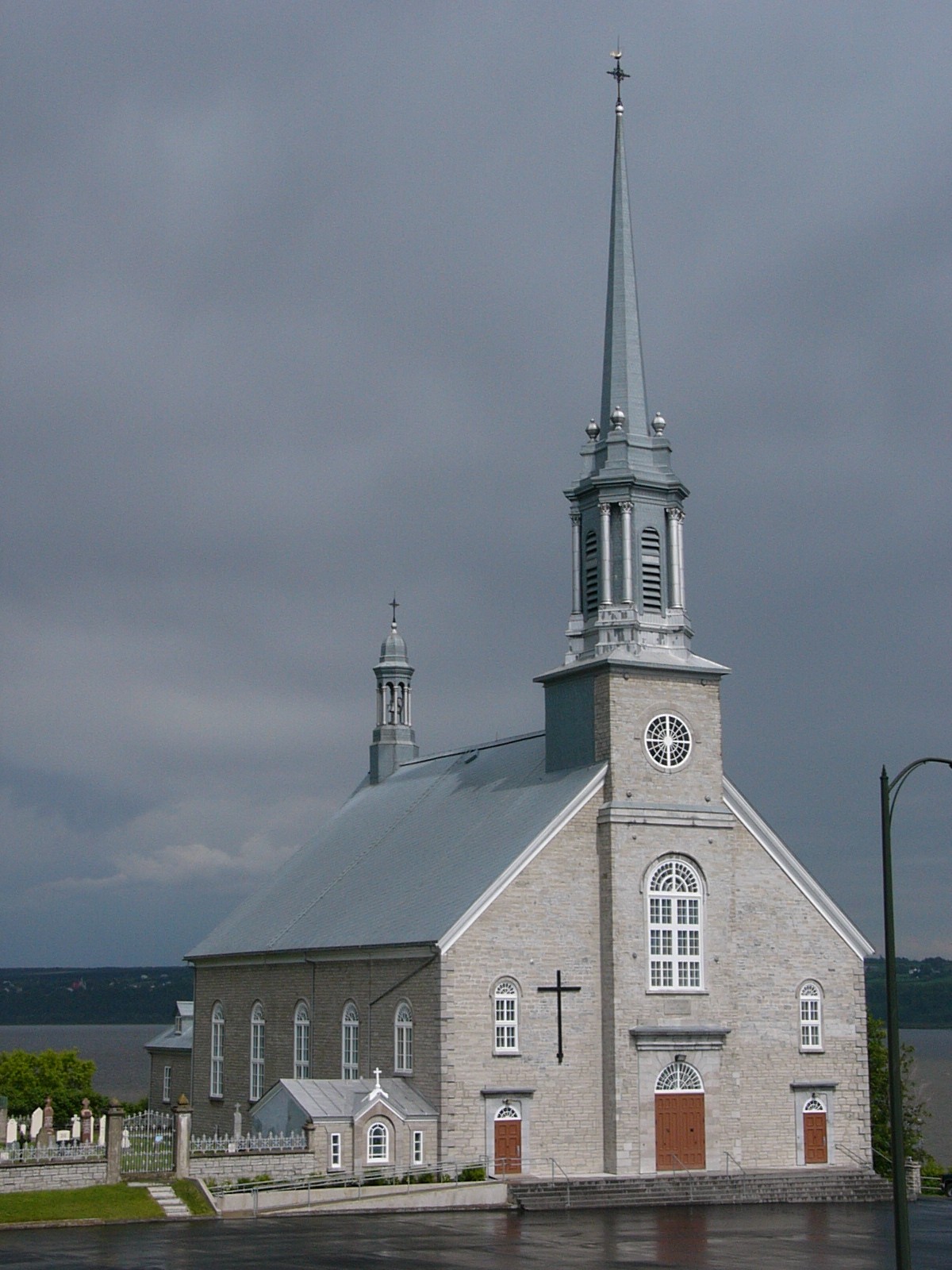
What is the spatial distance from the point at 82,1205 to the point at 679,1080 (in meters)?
16.6

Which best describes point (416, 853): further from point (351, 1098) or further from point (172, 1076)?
point (172, 1076)

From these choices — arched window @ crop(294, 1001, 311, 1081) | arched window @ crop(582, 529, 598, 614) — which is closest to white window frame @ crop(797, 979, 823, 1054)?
arched window @ crop(582, 529, 598, 614)

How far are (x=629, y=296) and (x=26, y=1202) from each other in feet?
101

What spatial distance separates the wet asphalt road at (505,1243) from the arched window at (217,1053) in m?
20.5

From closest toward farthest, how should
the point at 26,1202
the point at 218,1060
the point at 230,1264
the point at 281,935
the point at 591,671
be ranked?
the point at 230,1264 < the point at 26,1202 < the point at 591,671 < the point at 281,935 < the point at 218,1060

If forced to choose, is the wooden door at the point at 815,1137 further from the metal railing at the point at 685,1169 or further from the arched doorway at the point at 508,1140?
the arched doorway at the point at 508,1140

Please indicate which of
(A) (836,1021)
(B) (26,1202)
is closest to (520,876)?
(A) (836,1021)

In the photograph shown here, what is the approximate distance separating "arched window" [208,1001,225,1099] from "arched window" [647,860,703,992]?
64.1 ft

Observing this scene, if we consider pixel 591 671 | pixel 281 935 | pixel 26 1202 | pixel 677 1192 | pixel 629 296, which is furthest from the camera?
pixel 281 935

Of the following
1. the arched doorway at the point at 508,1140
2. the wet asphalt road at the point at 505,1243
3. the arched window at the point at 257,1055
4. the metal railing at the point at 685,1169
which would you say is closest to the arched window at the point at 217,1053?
the arched window at the point at 257,1055

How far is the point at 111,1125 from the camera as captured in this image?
40094 mm

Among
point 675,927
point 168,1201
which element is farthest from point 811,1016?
point 168,1201

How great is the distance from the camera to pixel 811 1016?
49.6 meters

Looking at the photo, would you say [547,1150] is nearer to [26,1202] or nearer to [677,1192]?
[677,1192]
